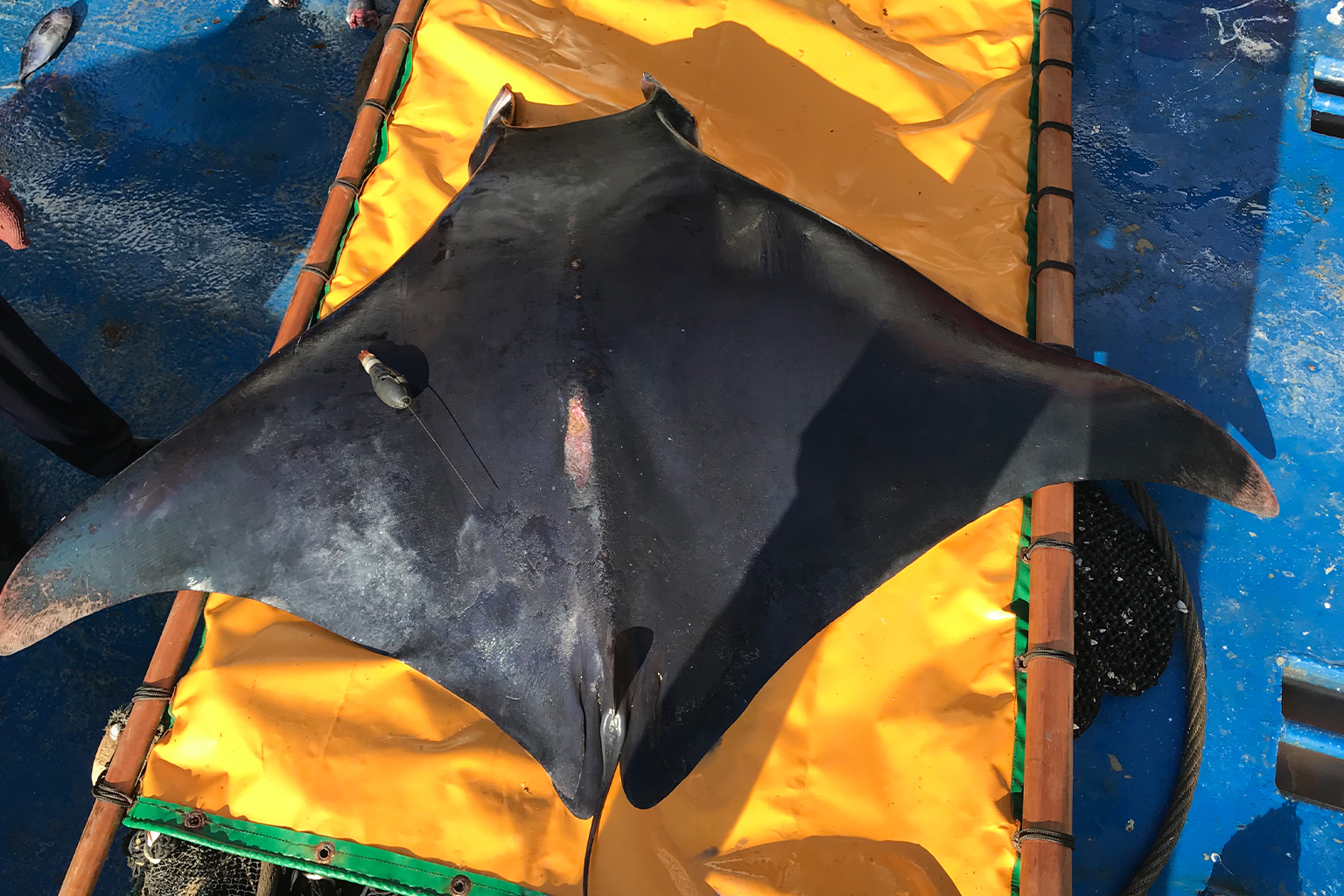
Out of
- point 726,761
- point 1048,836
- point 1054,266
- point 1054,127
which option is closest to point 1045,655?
point 1048,836

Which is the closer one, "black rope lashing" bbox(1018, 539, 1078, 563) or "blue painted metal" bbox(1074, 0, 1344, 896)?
"black rope lashing" bbox(1018, 539, 1078, 563)

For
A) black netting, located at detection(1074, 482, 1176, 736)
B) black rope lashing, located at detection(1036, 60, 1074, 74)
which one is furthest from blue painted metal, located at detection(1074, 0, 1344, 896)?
black rope lashing, located at detection(1036, 60, 1074, 74)

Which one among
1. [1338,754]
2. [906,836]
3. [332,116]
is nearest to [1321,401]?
[1338,754]

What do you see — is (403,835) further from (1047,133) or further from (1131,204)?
(1131,204)

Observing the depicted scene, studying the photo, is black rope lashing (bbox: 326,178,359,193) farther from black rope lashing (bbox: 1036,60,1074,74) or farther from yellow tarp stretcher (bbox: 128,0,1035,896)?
black rope lashing (bbox: 1036,60,1074,74)

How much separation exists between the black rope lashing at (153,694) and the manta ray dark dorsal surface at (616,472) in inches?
31.3

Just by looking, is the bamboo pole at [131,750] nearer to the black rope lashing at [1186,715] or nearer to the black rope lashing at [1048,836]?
the black rope lashing at [1048,836]

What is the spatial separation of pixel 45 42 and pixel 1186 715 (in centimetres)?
586

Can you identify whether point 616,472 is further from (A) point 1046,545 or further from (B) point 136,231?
(B) point 136,231

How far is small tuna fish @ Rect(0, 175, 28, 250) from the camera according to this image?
7.95ft

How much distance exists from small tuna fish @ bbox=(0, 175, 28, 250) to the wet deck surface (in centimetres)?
93

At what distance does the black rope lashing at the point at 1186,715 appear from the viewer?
7.45 ft

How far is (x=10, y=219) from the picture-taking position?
2.44m

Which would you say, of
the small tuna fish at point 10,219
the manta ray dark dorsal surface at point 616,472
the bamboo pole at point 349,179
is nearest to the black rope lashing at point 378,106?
the bamboo pole at point 349,179
